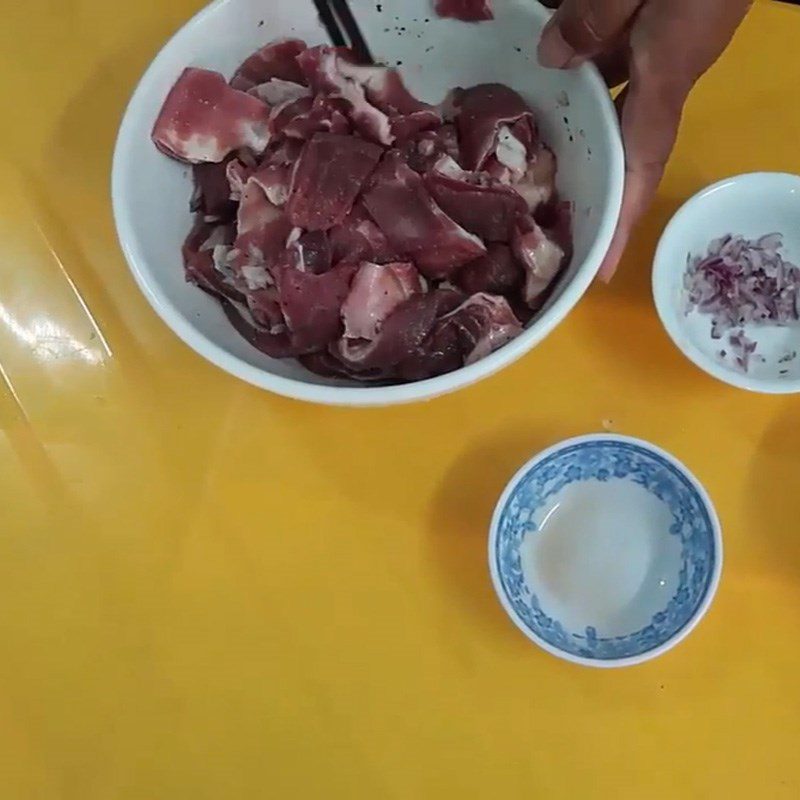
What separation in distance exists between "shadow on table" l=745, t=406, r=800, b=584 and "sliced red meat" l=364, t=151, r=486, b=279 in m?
0.35

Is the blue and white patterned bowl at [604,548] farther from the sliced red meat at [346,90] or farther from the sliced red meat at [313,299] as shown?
the sliced red meat at [346,90]

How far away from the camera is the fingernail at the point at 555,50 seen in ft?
2.94

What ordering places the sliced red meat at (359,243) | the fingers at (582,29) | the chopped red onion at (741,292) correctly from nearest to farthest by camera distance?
the fingers at (582,29) → the sliced red meat at (359,243) → the chopped red onion at (741,292)

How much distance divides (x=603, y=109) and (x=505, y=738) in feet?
1.94

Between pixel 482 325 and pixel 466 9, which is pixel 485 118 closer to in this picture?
pixel 466 9

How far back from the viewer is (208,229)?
1.01 meters

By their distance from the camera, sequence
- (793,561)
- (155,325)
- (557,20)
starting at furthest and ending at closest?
(155,325), (793,561), (557,20)

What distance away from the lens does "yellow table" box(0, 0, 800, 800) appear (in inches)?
37.9

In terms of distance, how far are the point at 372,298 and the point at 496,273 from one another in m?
0.12

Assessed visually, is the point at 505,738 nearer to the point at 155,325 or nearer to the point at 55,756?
the point at 55,756

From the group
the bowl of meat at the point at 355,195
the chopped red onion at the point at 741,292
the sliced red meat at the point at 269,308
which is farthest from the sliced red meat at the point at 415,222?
the chopped red onion at the point at 741,292

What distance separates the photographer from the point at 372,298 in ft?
3.05

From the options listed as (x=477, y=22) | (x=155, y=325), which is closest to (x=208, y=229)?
(x=155, y=325)

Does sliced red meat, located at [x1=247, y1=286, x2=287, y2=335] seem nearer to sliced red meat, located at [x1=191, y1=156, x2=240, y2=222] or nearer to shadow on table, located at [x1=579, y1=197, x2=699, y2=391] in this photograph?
sliced red meat, located at [x1=191, y1=156, x2=240, y2=222]
